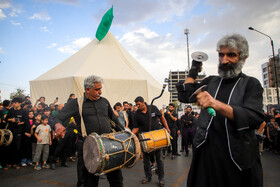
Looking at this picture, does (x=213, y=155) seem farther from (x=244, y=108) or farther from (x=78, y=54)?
(x=78, y=54)

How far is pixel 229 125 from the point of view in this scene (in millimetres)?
1535

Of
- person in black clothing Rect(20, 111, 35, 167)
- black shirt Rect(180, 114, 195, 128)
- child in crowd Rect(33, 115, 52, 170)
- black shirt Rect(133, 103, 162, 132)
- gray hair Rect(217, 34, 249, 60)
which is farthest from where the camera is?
black shirt Rect(180, 114, 195, 128)

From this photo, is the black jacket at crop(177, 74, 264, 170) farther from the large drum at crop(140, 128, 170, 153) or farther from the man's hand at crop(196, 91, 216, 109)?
the large drum at crop(140, 128, 170, 153)

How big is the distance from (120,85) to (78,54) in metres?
5.29

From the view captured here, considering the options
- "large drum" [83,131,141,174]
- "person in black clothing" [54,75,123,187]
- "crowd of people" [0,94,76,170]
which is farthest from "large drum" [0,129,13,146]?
"large drum" [83,131,141,174]

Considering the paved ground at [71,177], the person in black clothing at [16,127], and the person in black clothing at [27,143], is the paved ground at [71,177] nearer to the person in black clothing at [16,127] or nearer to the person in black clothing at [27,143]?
the person in black clothing at [16,127]

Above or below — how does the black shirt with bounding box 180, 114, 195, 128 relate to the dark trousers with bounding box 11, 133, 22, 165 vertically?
above

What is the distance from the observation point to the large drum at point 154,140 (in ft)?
16.8

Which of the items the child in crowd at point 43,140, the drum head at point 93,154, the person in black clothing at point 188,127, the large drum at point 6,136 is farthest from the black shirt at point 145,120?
the person in black clothing at point 188,127

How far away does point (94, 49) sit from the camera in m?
17.8

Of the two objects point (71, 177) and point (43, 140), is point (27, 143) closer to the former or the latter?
point (43, 140)

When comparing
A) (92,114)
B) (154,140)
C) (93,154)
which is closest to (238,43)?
(93,154)

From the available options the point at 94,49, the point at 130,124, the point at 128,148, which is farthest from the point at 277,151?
the point at 94,49

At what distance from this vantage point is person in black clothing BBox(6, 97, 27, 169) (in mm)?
7211
